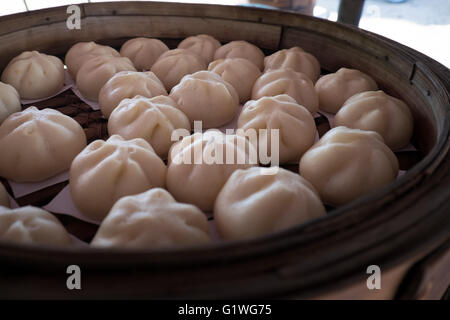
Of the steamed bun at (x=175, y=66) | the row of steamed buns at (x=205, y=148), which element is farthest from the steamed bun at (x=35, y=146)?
the steamed bun at (x=175, y=66)

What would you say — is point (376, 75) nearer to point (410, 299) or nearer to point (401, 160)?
point (401, 160)

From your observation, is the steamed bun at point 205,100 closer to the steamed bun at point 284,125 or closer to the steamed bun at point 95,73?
the steamed bun at point 284,125

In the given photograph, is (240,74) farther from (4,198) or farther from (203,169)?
(4,198)

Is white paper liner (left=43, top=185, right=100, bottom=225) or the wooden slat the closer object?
white paper liner (left=43, top=185, right=100, bottom=225)

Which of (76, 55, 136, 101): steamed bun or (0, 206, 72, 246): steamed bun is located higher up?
(76, 55, 136, 101): steamed bun

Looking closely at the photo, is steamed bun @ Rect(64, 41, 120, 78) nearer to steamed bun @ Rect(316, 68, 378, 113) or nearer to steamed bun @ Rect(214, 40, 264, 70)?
steamed bun @ Rect(214, 40, 264, 70)

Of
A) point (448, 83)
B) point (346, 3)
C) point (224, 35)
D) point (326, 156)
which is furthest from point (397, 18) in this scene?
point (326, 156)

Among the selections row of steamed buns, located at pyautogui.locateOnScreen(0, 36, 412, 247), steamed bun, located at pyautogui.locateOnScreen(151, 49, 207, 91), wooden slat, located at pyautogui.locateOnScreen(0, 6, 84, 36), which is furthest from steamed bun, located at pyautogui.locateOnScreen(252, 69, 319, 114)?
wooden slat, located at pyautogui.locateOnScreen(0, 6, 84, 36)
